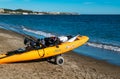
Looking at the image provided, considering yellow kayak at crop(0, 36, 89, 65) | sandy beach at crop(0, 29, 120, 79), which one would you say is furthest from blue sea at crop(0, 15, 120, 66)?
yellow kayak at crop(0, 36, 89, 65)

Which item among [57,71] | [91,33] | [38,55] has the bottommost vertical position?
[91,33]

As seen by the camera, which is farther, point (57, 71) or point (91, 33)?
point (91, 33)

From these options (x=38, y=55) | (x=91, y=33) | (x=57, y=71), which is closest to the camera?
(x=57, y=71)

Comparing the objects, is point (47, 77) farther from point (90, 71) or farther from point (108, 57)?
point (108, 57)

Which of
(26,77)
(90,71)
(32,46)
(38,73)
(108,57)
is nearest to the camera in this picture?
(26,77)

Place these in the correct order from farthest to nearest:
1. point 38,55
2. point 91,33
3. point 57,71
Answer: point 91,33, point 38,55, point 57,71

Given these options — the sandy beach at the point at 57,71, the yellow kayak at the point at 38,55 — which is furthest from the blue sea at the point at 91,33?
the yellow kayak at the point at 38,55

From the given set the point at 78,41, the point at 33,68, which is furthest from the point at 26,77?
the point at 78,41

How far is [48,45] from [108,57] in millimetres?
4934

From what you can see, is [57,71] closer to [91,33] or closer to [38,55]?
[38,55]

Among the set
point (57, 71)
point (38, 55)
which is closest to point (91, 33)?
point (38, 55)

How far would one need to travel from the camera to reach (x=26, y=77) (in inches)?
472

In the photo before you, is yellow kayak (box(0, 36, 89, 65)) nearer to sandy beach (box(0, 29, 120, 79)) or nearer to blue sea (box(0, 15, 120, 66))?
sandy beach (box(0, 29, 120, 79))

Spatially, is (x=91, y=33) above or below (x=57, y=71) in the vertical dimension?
below
